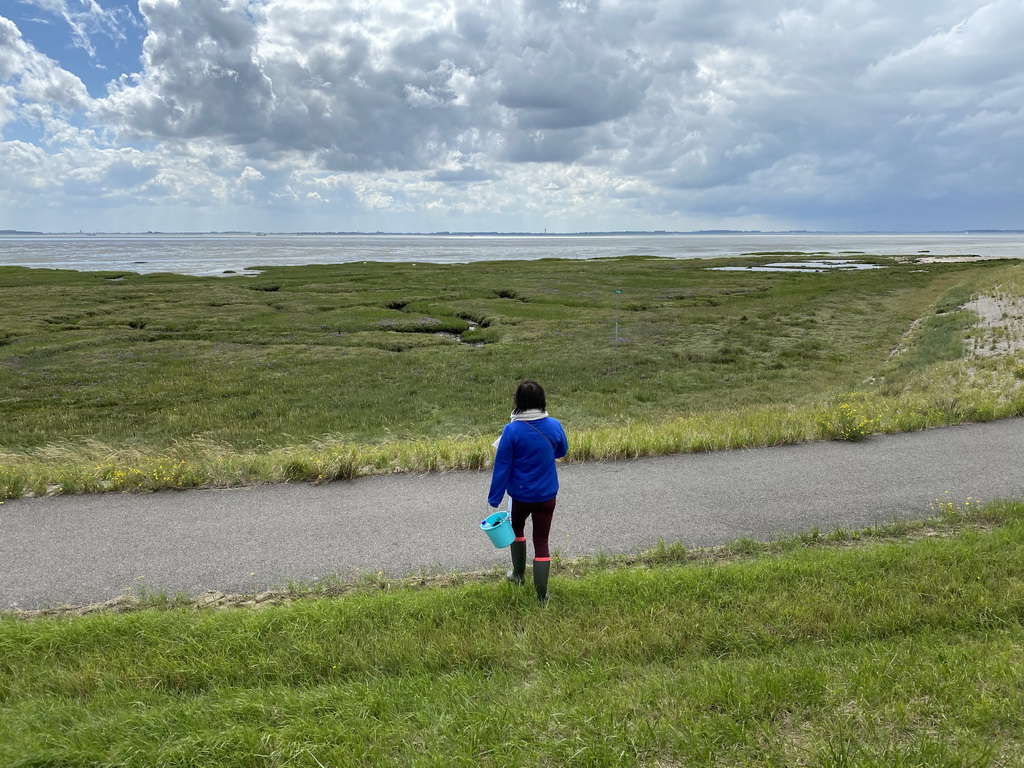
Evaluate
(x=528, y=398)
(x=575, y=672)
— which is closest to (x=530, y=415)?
(x=528, y=398)

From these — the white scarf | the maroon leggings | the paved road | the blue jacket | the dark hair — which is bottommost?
the paved road

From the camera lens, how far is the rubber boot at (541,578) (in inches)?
253

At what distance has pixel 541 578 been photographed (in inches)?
255

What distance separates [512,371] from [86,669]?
2412 cm

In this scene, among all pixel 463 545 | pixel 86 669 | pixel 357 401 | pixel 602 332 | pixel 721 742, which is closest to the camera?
pixel 721 742

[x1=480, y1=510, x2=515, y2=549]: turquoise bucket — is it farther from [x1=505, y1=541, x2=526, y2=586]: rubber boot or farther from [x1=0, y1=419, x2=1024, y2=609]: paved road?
[x1=0, y1=419, x2=1024, y2=609]: paved road

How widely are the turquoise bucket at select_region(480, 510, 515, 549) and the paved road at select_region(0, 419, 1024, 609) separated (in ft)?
6.06

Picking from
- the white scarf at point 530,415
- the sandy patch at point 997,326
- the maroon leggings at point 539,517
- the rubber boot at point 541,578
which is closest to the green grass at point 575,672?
the rubber boot at point 541,578

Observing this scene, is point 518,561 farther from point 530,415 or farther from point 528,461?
point 530,415

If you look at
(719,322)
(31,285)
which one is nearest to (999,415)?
(719,322)

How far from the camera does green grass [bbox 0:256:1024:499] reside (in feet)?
41.9

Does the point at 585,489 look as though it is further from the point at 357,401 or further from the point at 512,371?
the point at 512,371

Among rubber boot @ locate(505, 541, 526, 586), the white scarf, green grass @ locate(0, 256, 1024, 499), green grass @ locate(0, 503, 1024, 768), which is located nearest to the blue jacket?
the white scarf

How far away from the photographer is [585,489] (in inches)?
406
